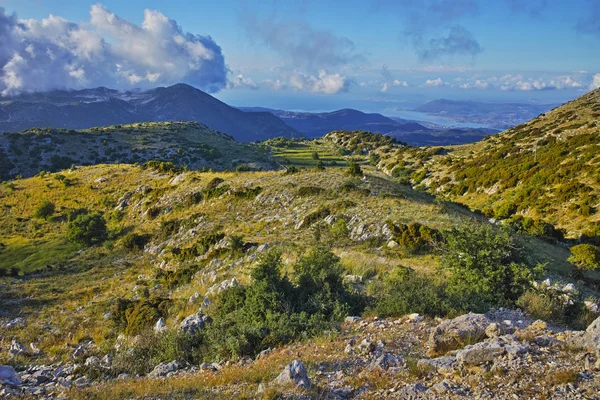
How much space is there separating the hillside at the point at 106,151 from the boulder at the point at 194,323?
6008cm

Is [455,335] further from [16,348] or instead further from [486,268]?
[16,348]

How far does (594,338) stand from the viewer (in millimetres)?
5199

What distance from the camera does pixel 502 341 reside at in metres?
5.84

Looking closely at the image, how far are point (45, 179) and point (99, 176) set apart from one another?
9.83 metres

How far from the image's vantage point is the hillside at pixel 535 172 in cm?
3177

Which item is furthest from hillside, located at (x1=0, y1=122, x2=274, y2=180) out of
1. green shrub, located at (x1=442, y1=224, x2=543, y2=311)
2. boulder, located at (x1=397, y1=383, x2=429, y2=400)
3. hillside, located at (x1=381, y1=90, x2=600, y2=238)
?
boulder, located at (x1=397, y1=383, x2=429, y2=400)

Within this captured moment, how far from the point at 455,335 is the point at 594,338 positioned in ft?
6.81

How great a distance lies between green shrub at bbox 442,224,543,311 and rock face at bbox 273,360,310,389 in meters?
5.13

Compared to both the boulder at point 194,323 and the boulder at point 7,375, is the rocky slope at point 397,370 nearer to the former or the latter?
the boulder at point 7,375

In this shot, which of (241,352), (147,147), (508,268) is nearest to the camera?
(241,352)

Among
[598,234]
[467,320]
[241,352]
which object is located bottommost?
[598,234]

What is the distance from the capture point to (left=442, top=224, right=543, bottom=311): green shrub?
896 cm

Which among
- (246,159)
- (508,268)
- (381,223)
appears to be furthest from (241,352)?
(246,159)

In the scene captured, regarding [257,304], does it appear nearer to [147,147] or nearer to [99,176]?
[99,176]
